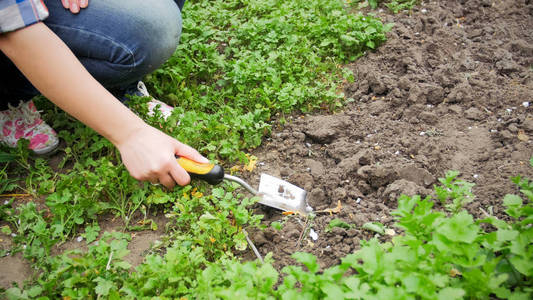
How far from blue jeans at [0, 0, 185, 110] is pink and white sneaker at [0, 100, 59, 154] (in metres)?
0.07

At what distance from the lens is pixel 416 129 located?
8.67 ft

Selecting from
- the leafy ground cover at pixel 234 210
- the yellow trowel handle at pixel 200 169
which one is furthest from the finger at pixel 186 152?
the leafy ground cover at pixel 234 210

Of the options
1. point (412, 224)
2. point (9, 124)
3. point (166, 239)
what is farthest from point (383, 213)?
point (9, 124)

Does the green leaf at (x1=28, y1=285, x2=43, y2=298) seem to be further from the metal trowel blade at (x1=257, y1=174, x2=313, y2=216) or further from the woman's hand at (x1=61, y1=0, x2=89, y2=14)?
the woman's hand at (x1=61, y1=0, x2=89, y2=14)

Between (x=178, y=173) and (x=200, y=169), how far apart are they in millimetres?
115

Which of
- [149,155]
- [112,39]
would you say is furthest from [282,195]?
[112,39]

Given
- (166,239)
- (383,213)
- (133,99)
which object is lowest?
(166,239)

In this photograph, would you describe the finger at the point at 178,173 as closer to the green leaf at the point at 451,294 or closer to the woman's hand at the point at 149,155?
the woman's hand at the point at 149,155

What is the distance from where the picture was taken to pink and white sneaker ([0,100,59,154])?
266 centimetres

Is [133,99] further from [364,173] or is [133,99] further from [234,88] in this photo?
[364,173]

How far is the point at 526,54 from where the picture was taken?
302 centimetres

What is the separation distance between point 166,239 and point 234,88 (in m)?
1.33

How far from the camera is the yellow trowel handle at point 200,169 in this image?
1.94m

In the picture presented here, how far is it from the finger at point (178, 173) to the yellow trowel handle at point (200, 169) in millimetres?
47
